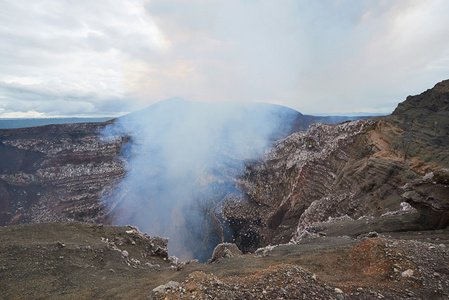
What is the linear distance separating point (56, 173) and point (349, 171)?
34.7 meters

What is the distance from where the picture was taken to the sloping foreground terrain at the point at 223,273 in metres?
3.91

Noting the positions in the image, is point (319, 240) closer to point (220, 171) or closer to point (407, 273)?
point (407, 273)

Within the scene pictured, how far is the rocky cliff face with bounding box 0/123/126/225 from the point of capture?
2473 cm

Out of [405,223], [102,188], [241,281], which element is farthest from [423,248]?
[102,188]

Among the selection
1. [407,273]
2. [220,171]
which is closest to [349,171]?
[407,273]

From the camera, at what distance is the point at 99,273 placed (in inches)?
264

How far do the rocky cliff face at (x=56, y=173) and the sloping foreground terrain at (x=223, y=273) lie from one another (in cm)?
2036

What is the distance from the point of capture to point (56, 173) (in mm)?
27078

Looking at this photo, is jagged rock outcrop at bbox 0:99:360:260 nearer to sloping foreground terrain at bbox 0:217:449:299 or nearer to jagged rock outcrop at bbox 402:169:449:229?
sloping foreground terrain at bbox 0:217:449:299

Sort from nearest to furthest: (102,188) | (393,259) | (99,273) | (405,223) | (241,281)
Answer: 1. (241,281)
2. (393,259)
3. (99,273)
4. (405,223)
5. (102,188)

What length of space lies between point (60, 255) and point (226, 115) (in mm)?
36011

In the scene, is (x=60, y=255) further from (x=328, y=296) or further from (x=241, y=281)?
(x=328, y=296)

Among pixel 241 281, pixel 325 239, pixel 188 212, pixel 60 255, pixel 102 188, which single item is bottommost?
pixel 188 212

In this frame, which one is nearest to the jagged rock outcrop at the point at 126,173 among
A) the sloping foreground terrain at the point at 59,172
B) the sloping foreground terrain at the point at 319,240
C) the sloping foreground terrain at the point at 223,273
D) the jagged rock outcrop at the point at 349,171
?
the sloping foreground terrain at the point at 59,172
